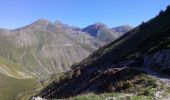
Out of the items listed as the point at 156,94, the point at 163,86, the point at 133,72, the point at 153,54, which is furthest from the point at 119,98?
the point at 153,54

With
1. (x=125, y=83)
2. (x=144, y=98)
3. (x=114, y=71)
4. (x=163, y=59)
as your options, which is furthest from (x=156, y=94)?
(x=114, y=71)

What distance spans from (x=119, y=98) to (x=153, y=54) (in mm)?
29018

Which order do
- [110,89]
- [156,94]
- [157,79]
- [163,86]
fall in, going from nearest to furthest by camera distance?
1. [156,94]
2. [163,86]
3. [157,79]
4. [110,89]

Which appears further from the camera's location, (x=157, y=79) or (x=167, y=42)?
(x=167, y=42)

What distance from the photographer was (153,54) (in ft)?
192

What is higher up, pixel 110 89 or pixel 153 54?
pixel 153 54

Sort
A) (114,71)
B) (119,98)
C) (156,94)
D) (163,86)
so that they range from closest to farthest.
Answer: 1. (119,98)
2. (156,94)
3. (163,86)
4. (114,71)

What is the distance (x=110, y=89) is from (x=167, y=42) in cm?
1650

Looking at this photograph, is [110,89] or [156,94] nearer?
[156,94]

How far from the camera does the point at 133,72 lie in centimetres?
4919

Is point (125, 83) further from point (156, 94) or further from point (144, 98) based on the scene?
point (144, 98)

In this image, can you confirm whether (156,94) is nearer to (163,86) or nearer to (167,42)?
(163,86)

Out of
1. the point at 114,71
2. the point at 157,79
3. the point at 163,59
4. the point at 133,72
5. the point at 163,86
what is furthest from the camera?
the point at 114,71

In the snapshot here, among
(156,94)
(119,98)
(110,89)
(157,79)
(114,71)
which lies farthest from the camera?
(114,71)
